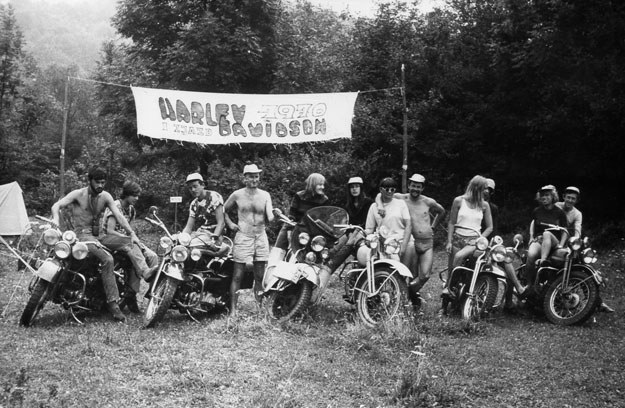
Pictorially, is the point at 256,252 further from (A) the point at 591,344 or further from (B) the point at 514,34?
(B) the point at 514,34

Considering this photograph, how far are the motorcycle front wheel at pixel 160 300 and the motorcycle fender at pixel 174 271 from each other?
6cm

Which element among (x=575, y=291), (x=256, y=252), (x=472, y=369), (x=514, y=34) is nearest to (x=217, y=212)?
(x=256, y=252)

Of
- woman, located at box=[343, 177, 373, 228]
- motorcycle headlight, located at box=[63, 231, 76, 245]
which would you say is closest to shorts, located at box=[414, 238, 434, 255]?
woman, located at box=[343, 177, 373, 228]

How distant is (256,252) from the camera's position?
6.84m

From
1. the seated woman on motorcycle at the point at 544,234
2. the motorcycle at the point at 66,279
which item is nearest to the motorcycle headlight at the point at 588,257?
the seated woman on motorcycle at the point at 544,234

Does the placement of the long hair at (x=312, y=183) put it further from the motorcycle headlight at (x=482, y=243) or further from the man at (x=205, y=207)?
the motorcycle headlight at (x=482, y=243)

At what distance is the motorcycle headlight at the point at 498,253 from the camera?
6621mm

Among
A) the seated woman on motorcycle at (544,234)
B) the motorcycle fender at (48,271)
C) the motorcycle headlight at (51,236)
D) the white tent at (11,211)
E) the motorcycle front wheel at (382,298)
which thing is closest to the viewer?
the motorcycle fender at (48,271)

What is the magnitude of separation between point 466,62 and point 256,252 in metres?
12.8

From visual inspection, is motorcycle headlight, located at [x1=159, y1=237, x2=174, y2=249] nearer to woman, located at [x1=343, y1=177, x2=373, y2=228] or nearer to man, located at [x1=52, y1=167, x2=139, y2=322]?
man, located at [x1=52, y1=167, x2=139, y2=322]

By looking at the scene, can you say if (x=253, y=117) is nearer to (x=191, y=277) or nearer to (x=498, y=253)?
(x=191, y=277)

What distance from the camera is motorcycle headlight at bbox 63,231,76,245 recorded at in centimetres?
609

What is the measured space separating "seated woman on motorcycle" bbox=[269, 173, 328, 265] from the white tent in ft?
38.3

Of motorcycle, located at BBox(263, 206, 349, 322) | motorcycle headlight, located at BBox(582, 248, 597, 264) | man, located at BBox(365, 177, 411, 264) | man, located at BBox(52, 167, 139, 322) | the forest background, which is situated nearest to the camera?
motorcycle, located at BBox(263, 206, 349, 322)
